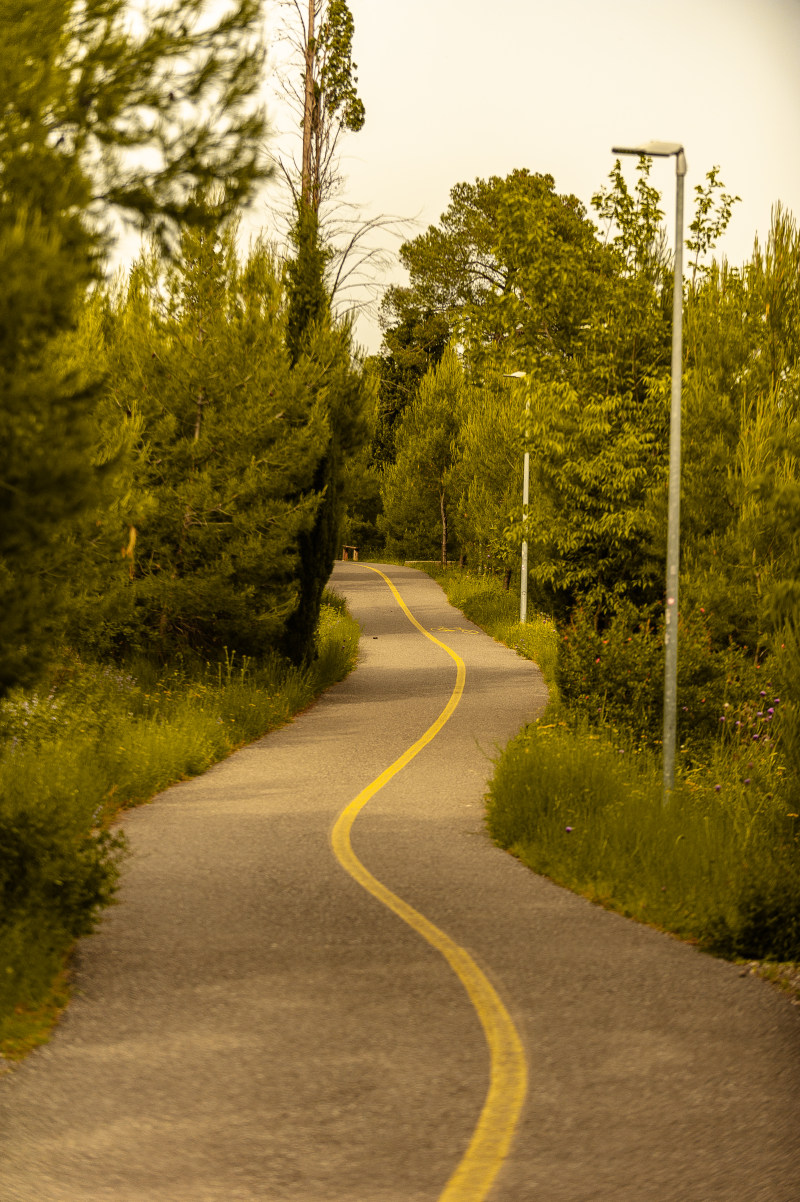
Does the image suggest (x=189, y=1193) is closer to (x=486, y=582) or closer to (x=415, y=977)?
(x=415, y=977)

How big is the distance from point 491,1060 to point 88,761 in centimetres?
815

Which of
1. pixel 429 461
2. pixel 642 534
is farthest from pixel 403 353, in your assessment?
pixel 642 534

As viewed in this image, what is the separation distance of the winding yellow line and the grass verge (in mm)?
1590

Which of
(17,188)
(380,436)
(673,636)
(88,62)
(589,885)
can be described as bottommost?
(589,885)

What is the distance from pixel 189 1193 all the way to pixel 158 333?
16233mm

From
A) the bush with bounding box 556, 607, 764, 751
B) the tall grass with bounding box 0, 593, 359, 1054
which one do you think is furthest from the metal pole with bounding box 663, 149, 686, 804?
the tall grass with bounding box 0, 593, 359, 1054

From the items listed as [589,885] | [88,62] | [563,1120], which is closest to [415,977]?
[563,1120]

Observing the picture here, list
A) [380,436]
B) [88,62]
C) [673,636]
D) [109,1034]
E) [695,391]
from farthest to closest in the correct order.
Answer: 1. [380,436]
2. [695,391]
3. [673,636]
4. [88,62]
5. [109,1034]

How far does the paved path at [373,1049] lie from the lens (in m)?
4.56

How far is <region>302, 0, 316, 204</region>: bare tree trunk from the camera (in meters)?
27.2

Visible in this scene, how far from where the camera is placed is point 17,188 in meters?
6.22

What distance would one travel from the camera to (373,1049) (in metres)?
5.88

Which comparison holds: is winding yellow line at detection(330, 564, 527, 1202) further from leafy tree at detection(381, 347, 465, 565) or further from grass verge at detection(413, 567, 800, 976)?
leafy tree at detection(381, 347, 465, 565)

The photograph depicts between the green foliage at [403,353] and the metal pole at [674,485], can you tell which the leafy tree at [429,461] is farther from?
the metal pole at [674,485]
